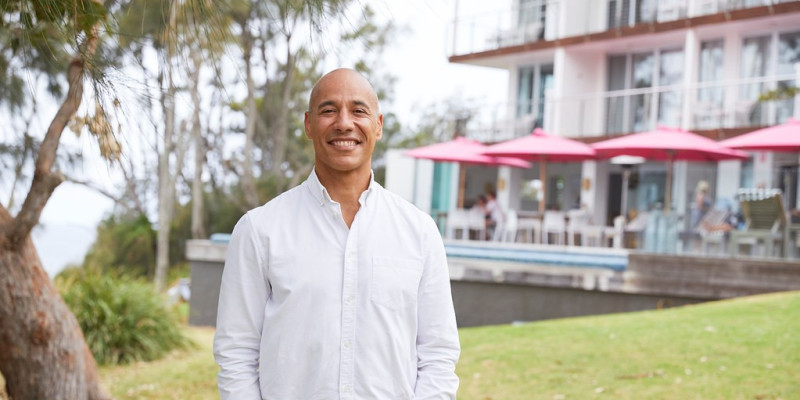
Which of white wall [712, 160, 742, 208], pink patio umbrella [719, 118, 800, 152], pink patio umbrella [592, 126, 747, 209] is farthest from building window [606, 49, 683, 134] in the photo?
pink patio umbrella [719, 118, 800, 152]

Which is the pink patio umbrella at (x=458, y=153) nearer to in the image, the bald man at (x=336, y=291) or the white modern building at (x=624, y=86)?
the white modern building at (x=624, y=86)

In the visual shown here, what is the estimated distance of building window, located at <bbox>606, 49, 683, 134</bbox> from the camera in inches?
819

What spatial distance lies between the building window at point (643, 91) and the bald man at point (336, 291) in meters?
18.5

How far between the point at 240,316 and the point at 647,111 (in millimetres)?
19817

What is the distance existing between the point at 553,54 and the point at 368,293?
2190 centimetres

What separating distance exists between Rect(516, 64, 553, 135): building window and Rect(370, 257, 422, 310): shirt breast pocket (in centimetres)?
2115

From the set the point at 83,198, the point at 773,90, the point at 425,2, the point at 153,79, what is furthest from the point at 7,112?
the point at 773,90

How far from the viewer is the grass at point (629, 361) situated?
6.86m

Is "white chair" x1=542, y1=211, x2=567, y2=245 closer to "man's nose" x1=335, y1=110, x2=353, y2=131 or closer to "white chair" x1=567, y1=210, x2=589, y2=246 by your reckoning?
"white chair" x1=567, y1=210, x2=589, y2=246

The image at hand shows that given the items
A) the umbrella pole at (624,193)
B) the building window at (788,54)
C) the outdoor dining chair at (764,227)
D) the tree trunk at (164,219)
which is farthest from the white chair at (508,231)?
the tree trunk at (164,219)

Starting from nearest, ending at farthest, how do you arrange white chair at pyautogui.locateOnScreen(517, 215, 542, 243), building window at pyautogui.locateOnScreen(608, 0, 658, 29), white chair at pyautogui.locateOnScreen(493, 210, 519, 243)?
white chair at pyautogui.locateOnScreen(517, 215, 542, 243) → white chair at pyautogui.locateOnScreen(493, 210, 519, 243) → building window at pyautogui.locateOnScreen(608, 0, 658, 29)

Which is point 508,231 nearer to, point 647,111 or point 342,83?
point 647,111

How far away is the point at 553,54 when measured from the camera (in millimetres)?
23562

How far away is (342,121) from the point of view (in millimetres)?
2402
